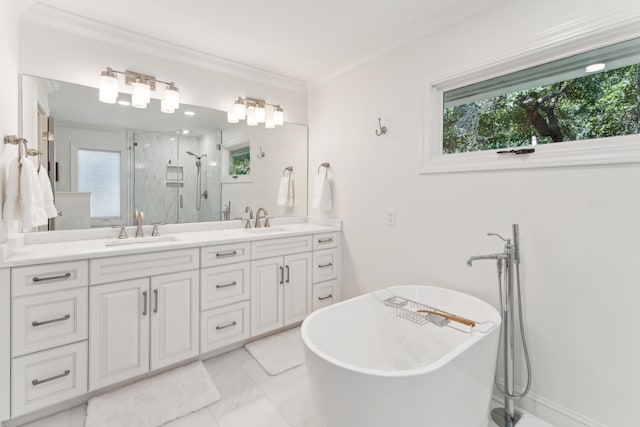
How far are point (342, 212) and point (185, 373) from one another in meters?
1.76

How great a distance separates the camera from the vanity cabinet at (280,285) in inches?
94.8

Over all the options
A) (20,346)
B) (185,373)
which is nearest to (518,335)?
(185,373)

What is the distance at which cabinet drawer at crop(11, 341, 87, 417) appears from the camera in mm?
1544

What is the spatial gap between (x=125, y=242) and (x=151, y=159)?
0.72 metres

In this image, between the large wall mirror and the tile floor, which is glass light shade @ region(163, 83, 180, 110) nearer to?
the large wall mirror

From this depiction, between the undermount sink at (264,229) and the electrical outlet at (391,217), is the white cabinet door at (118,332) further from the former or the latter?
the electrical outlet at (391,217)

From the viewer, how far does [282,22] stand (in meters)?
2.08

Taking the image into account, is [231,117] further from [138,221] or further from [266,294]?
[266,294]

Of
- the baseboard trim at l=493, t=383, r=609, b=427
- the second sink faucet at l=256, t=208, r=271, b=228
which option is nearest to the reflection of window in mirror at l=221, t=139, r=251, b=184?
the second sink faucet at l=256, t=208, r=271, b=228

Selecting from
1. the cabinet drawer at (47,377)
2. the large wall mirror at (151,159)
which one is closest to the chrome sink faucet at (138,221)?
the large wall mirror at (151,159)

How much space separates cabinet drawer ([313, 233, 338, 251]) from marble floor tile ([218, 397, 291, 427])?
131cm

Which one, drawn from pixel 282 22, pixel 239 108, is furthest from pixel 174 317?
pixel 282 22

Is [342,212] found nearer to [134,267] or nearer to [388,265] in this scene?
[388,265]

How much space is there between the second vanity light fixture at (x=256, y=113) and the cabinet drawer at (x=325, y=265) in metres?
1.33
